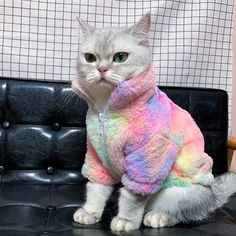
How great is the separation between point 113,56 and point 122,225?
47 centimetres

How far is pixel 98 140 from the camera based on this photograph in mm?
1120

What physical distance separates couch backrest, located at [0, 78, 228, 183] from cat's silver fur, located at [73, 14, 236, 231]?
0.32 metres

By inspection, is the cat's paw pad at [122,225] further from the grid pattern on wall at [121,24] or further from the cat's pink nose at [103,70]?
the grid pattern on wall at [121,24]

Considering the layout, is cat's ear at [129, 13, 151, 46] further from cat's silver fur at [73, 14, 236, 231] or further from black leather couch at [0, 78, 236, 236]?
black leather couch at [0, 78, 236, 236]

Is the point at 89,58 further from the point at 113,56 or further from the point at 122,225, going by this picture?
the point at 122,225

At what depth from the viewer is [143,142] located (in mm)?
1042

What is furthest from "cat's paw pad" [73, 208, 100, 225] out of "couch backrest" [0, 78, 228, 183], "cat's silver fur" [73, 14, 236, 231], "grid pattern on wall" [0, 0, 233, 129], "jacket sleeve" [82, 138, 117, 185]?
"grid pattern on wall" [0, 0, 233, 129]

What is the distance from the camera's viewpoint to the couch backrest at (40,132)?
1.44m

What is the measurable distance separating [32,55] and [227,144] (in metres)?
0.88

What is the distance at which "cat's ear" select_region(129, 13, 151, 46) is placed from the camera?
1063mm

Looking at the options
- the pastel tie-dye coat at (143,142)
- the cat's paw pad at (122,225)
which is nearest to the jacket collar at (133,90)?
the pastel tie-dye coat at (143,142)

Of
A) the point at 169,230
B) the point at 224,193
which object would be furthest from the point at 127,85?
the point at 224,193

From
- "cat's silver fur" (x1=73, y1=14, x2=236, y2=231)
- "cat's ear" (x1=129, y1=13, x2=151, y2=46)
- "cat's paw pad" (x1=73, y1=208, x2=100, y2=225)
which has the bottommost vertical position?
"cat's paw pad" (x1=73, y1=208, x2=100, y2=225)

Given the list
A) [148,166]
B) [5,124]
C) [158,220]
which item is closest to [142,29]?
[148,166]
